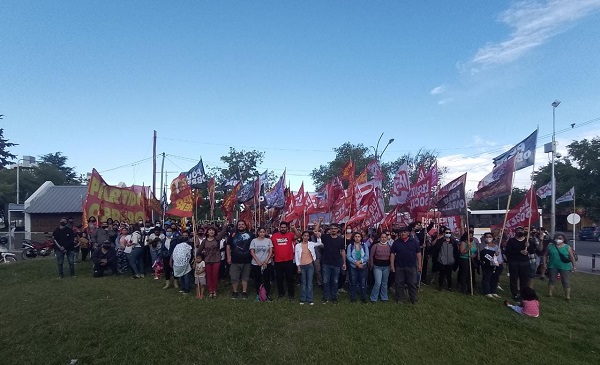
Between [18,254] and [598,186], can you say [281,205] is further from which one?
[598,186]

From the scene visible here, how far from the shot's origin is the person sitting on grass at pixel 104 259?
12.8 meters

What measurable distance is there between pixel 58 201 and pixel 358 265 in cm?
3661

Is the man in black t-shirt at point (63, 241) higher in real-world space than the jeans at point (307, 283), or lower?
higher

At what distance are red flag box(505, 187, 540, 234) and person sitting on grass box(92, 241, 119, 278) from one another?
12623mm

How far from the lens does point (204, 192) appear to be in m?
29.6

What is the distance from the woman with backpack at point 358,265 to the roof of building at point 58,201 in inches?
1235

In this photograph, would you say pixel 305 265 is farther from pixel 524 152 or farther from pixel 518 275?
pixel 524 152

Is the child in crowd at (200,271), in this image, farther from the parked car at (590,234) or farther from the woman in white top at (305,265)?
the parked car at (590,234)

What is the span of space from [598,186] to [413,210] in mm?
47533

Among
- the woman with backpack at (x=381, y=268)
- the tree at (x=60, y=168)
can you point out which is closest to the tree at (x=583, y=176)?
the woman with backpack at (x=381, y=268)

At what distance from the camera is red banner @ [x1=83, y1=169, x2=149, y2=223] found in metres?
13.8

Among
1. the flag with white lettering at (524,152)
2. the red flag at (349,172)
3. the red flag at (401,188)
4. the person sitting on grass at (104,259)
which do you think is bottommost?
the person sitting on grass at (104,259)

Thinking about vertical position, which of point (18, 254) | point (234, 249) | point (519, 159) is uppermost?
point (519, 159)

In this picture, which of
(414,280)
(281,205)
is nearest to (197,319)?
(414,280)
